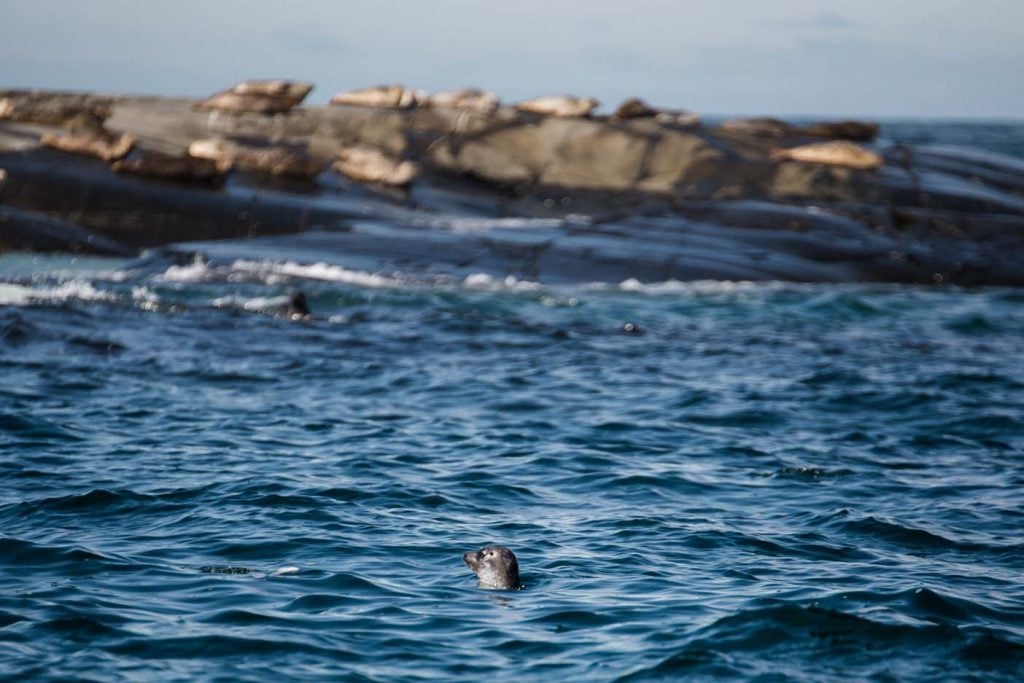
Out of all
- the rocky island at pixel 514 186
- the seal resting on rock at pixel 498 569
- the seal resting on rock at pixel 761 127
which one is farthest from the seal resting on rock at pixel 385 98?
the seal resting on rock at pixel 498 569

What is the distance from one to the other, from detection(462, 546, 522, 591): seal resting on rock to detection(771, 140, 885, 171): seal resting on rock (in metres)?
24.1

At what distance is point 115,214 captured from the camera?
27.8 meters

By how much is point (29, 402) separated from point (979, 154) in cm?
2898

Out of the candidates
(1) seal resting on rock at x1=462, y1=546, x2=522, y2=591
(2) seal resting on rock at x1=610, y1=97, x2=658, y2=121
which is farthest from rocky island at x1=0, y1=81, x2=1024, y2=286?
(1) seal resting on rock at x1=462, y1=546, x2=522, y2=591

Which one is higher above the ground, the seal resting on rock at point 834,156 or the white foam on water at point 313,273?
the seal resting on rock at point 834,156

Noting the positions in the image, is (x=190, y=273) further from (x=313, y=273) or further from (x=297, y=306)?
(x=297, y=306)

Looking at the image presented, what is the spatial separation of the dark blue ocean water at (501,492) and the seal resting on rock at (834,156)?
1034 cm

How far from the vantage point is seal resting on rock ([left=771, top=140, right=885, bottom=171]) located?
104ft

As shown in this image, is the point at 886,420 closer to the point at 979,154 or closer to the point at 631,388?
the point at 631,388

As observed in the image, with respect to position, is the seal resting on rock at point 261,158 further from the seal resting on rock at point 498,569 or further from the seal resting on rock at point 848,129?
the seal resting on rock at point 498,569

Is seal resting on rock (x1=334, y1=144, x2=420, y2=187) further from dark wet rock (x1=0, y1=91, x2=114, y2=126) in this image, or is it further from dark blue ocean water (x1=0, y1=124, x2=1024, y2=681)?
dark blue ocean water (x1=0, y1=124, x2=1024, y2=681)

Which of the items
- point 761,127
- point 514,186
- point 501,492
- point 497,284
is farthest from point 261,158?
point 501,492

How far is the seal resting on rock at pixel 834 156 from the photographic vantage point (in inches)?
1244

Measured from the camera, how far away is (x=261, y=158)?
2973 centimetres
